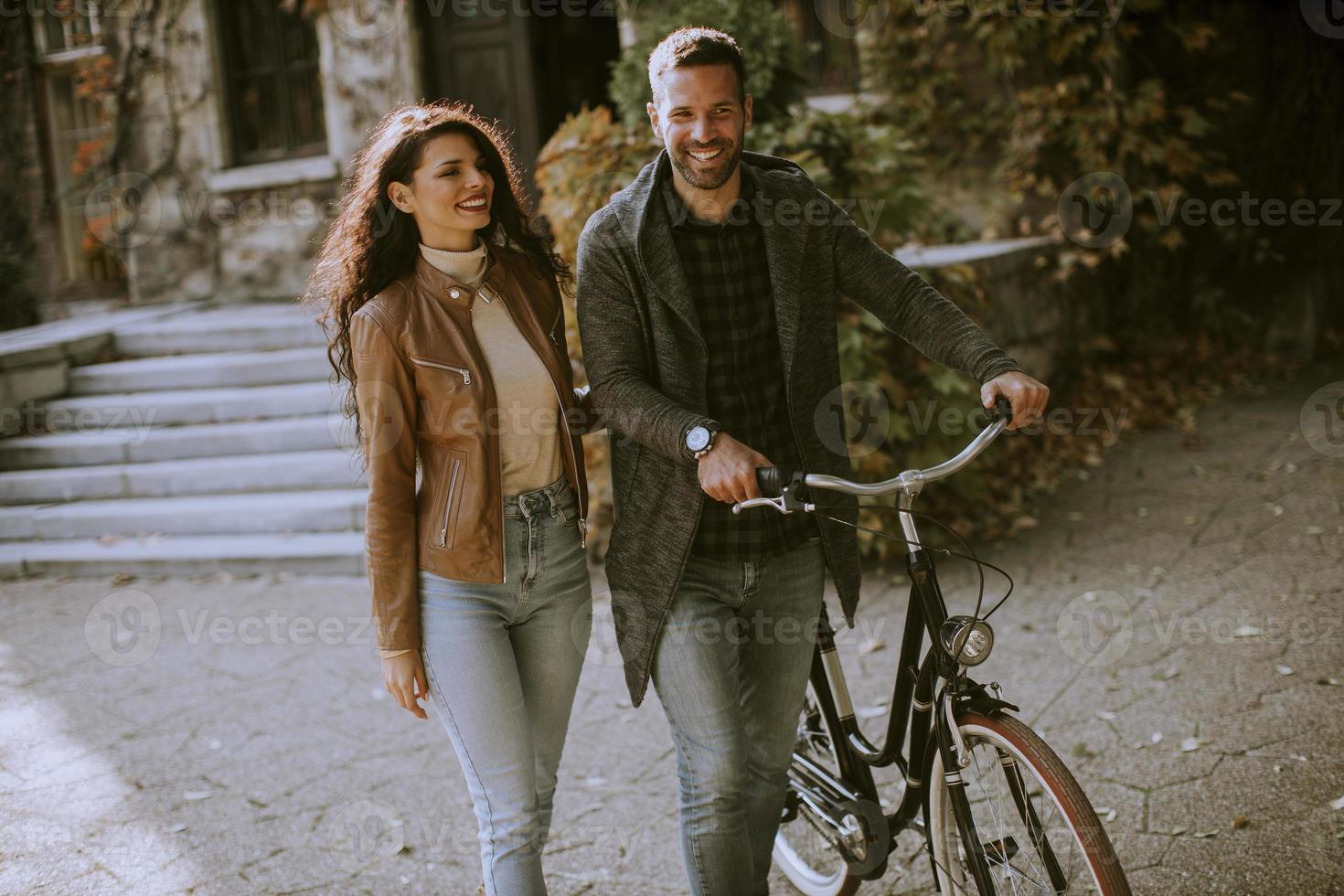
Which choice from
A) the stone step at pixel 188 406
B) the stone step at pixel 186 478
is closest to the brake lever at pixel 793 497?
the stone step at pixel 186 478

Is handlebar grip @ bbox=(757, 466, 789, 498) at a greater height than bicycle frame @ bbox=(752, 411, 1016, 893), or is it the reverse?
handlebar grip @ bbox=(757, 466, 789, 498)

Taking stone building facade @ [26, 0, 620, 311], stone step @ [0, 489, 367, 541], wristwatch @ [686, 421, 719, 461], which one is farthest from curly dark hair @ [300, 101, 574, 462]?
stone building facade @ [26, 0, 620, 311]

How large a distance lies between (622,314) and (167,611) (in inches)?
175

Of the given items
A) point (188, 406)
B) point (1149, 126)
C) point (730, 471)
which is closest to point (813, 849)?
point (730, 471)

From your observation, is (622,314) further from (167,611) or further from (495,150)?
(167,611)

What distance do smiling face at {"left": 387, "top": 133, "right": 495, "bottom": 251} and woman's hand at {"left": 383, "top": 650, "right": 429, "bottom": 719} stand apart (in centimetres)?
90

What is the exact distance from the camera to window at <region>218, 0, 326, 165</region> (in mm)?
9984

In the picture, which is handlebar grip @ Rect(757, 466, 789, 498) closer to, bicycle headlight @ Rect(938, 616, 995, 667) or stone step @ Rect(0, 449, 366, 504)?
bicycle headlight @ Rect(938, 616, 995, 667)

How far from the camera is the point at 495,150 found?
258 cm

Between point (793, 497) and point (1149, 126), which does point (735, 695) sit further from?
point (1149, 126)

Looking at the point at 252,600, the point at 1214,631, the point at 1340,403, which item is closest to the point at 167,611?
the point at 252,600

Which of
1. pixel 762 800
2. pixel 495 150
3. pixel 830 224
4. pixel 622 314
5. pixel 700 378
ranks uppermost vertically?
pixel 495 150

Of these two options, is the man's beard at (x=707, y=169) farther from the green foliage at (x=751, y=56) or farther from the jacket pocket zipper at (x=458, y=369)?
the green foliage at (x=751, y=56)

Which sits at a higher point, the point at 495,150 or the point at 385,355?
the point at 495,150
